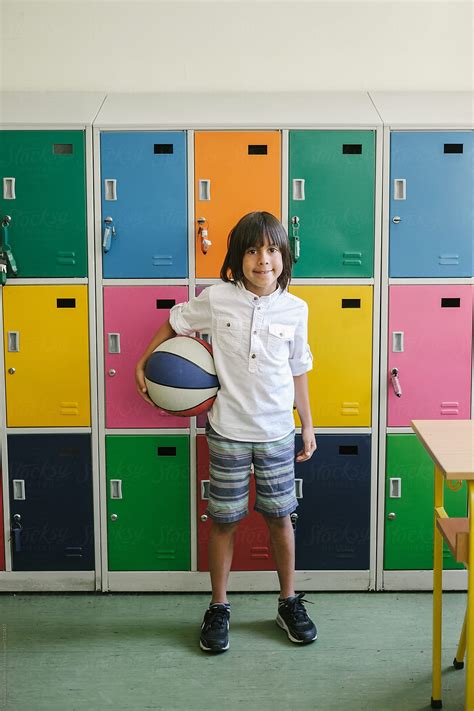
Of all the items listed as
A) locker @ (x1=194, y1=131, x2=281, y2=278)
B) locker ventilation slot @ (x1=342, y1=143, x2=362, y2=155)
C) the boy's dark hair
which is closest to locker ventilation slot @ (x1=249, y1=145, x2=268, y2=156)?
locker @ (x1=194, y1=131, x2=281, y2=278)

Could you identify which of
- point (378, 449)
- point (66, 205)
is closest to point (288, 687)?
point (378, 449)

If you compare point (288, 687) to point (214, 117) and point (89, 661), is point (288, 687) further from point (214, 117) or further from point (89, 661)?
point (214, 117)

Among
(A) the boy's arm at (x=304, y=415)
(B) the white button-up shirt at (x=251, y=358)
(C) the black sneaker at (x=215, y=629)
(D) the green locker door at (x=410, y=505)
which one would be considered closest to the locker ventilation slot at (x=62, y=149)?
(B) the white button-up shirt at (x=251, y=358)

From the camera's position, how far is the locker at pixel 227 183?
303cm

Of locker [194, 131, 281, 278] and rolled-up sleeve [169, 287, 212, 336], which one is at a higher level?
locker [194, 131, 281, 278]

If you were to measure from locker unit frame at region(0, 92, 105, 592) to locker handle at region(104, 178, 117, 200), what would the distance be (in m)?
0.06

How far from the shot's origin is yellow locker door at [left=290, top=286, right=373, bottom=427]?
310 cm

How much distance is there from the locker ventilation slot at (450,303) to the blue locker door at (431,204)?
103 mm

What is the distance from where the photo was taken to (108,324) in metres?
3.12

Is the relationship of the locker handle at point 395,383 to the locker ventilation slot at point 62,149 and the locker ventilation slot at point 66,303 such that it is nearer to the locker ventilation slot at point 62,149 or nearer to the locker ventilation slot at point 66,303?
the locker ventilation slot at point 66,303

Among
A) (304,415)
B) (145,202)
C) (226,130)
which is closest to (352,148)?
(226,130)

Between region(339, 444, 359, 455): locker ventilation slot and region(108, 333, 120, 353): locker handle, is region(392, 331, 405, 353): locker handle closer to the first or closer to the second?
region(339, 444, 359, 455): locker ventilation slot

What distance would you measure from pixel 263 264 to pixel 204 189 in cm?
59

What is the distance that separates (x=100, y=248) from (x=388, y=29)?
1702mm
